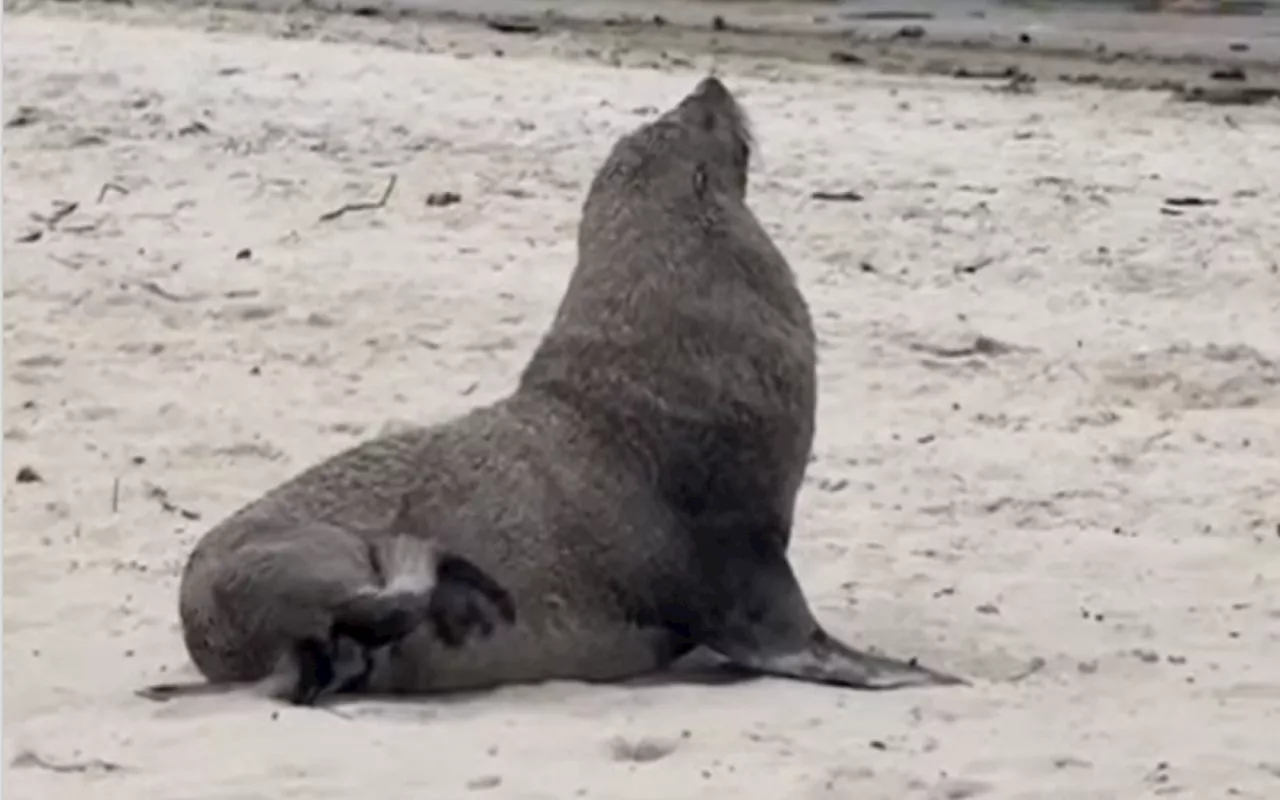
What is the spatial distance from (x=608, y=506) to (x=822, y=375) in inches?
112

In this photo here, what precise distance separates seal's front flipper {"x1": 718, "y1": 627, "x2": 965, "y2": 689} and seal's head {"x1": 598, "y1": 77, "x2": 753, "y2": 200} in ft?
3.14

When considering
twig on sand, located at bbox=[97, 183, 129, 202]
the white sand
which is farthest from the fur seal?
twig on sand, located at bbox=[97, 183, 129, 202]

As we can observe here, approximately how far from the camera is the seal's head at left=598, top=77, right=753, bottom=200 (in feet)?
18.9

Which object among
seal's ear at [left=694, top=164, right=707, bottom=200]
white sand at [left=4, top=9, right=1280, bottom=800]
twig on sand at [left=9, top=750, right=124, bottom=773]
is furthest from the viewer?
seal's ear at [left=694, top=164, right=707, bottom=200]

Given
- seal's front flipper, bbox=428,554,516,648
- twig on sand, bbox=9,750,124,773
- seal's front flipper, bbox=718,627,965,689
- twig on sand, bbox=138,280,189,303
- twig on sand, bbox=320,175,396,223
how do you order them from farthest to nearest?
twig on sand, bbox=320,175,396,223 → twig on sand, bbox=138,280,189,303 → seal's front flipper, bbox=718,627,965,689 → seal's front flipper, bbox=428,554,516,648 → twig on sand, bbox=9,750,124,773

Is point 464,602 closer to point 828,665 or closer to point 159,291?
point 828,665

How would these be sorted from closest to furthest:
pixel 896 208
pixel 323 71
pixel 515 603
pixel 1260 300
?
pixel 515 603 < pixel 1260 300 < pixel 896 208 < pixel 323 71

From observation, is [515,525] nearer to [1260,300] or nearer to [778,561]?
[778,561]

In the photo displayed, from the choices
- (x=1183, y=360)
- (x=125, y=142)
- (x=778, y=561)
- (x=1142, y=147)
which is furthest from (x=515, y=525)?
(x=1142, y=147)

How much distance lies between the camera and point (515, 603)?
5113mm

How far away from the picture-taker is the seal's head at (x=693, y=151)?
226 inches

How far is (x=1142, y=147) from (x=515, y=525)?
6.17 m

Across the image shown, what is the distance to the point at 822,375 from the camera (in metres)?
8.06

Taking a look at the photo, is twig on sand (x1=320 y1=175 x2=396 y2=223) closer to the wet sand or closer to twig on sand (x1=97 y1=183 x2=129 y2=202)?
twig on sand (x1=97 y1=183 x2=129 y2=202)
